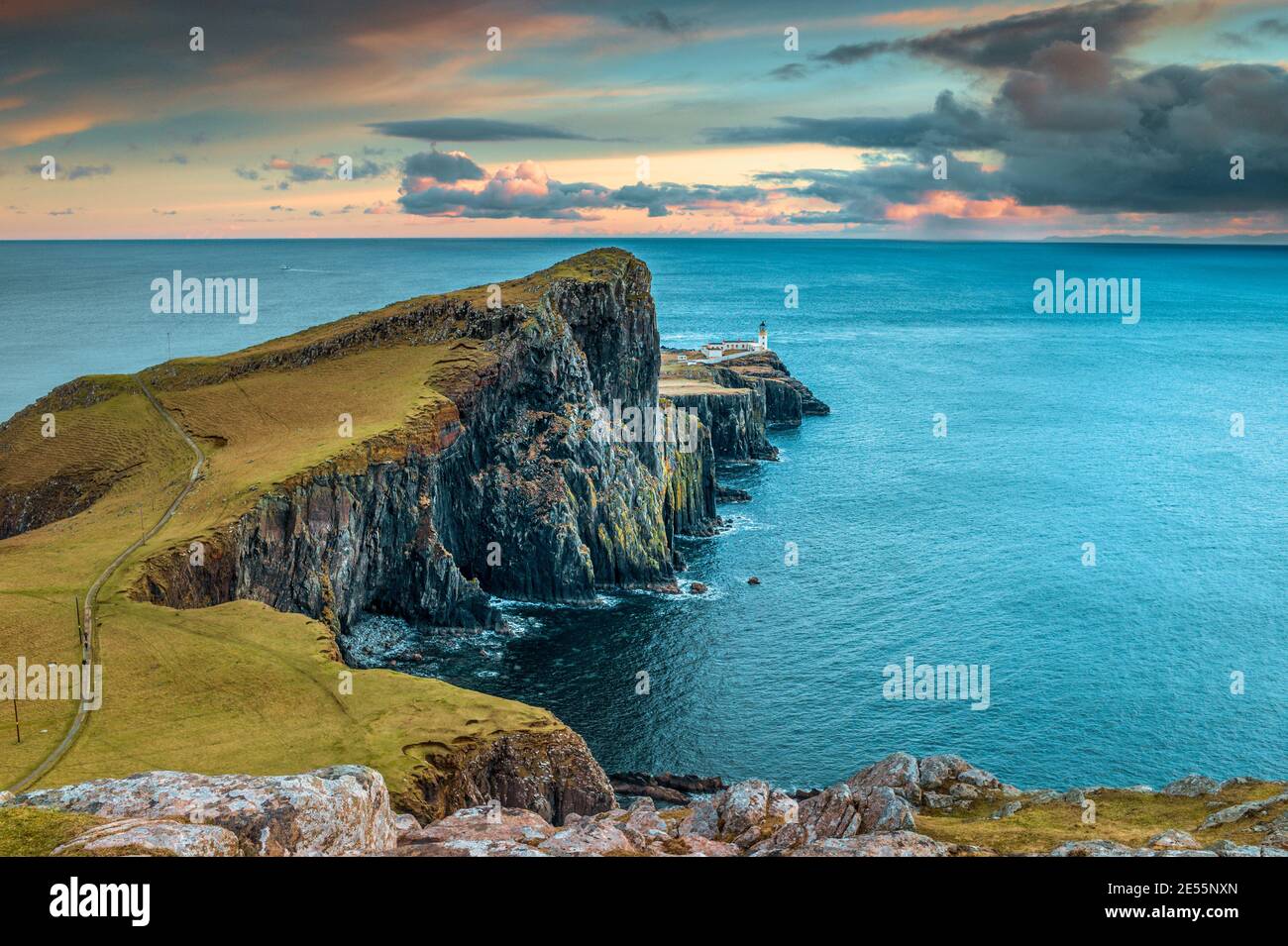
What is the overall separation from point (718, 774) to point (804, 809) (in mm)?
32297

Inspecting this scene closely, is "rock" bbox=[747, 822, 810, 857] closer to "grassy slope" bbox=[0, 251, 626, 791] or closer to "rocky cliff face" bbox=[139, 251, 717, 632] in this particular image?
"grassy slope" bbox=[0, 251, 626, 791]

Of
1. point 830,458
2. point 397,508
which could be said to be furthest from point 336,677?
point 830,458

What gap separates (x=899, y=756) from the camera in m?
65.8

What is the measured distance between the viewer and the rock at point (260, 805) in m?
32.3

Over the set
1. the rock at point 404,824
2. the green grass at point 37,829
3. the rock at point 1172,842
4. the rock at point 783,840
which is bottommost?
the rock at point 783,840

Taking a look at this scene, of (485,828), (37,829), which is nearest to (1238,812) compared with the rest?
(485,828)

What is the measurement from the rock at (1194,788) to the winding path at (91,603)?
202ft

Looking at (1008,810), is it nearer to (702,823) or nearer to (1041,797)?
(1041,797)

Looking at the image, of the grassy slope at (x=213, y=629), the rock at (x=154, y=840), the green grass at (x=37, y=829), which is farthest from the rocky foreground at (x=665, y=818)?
the grassy slope at (x=213, y=629)

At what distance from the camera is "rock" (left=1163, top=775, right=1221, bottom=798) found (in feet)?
196

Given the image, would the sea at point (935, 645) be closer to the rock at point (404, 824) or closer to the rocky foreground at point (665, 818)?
the rocky foreground at point (665, 818)

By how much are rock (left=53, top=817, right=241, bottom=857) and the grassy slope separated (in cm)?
2547
